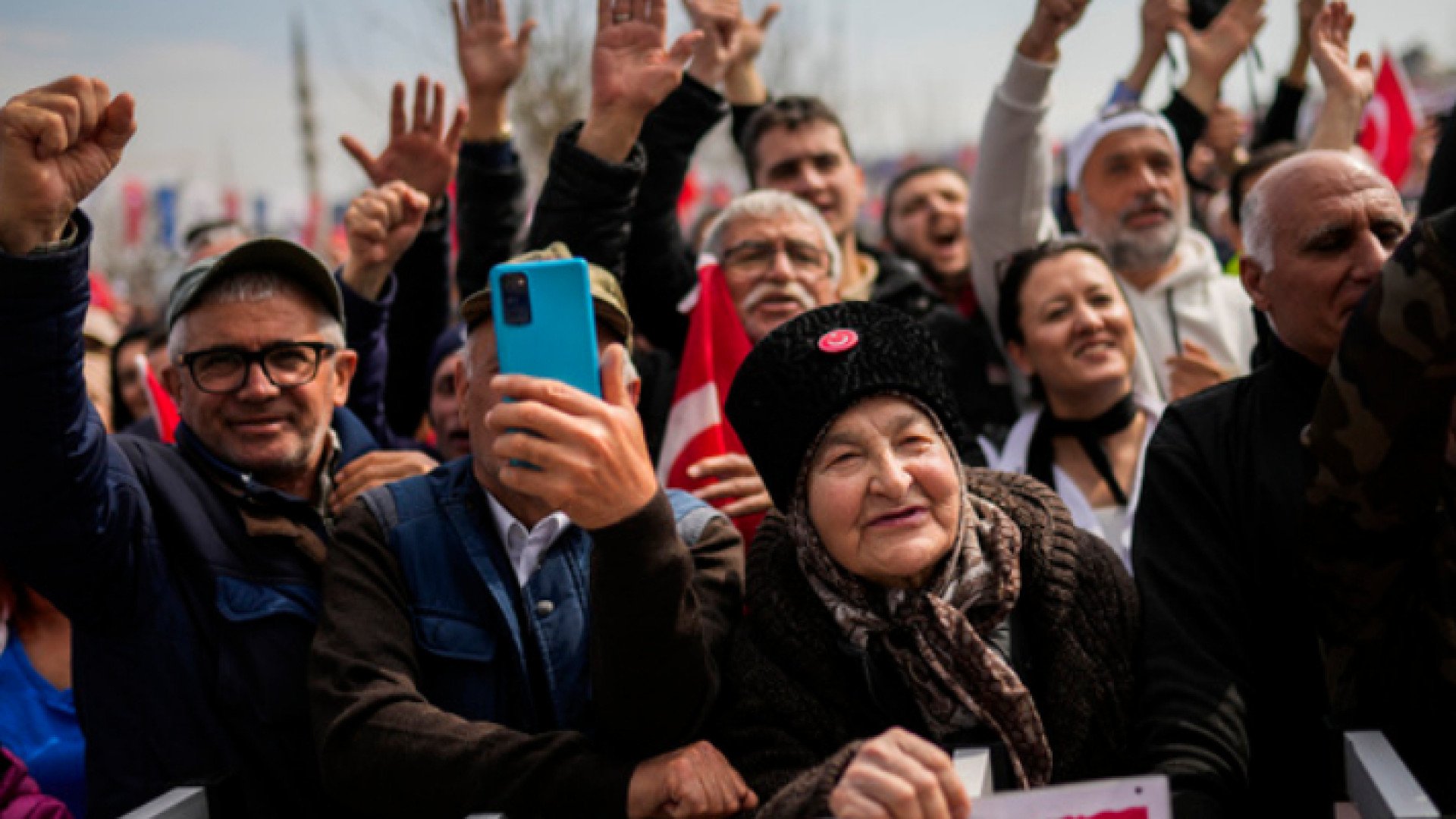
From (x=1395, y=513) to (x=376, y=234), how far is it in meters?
2.63

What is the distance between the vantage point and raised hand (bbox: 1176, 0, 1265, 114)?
493 cm

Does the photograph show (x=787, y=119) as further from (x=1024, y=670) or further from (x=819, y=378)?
(x=1024, y=670)

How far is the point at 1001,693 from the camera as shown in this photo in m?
2.12

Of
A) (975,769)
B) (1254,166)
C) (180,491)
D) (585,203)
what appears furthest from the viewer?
→ (1254,166)

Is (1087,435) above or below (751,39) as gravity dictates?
below

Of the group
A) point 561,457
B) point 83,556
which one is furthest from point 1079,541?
point 83,556

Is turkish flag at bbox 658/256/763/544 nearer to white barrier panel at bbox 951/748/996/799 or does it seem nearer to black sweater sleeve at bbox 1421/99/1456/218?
white barrier panel at bbox 951/748/996/799

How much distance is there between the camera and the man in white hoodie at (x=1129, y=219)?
408 centimetres

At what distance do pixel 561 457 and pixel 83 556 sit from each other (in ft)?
3.90

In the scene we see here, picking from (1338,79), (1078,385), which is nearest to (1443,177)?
(1078,385)

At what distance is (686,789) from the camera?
199 cm

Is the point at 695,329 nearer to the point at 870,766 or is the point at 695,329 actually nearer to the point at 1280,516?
the point at 1280,516

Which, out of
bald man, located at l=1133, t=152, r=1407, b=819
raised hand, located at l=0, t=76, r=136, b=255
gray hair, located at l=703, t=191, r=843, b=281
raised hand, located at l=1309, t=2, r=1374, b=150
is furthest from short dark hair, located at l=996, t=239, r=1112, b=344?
raised hand, located at l=0, t=76, r=136, b=255

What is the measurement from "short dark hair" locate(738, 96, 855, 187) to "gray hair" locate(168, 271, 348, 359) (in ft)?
7.71
